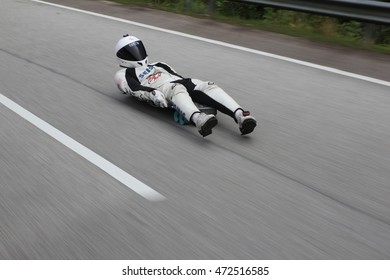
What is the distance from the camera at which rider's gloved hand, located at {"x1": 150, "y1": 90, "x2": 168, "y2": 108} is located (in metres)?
5.20

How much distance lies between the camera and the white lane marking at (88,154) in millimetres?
4066

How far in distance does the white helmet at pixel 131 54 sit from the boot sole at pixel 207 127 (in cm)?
148

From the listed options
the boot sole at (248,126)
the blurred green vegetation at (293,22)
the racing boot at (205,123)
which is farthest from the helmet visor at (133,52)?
the blurred green vegetation at (293,22)

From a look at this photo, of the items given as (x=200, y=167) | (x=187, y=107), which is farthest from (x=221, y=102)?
(x=200, y=167)

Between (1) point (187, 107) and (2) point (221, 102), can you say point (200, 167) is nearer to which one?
(1) point (187, 107)

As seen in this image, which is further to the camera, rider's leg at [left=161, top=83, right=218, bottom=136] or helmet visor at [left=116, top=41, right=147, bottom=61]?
helmet visor at [left=116, top=41, right=147, bottom=61]

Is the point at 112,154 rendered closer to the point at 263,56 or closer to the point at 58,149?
the point at 58,149

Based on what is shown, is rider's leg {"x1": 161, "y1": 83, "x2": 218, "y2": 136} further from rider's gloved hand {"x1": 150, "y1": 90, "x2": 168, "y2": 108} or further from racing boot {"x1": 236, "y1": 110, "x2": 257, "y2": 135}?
racing boot {"x1": 236, "y1": 110, "x2": 257, "y2": 135}

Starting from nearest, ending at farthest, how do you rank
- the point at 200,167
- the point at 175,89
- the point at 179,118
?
1. the point at 200,167
2. the point at 175,89
3. the point at 179,118

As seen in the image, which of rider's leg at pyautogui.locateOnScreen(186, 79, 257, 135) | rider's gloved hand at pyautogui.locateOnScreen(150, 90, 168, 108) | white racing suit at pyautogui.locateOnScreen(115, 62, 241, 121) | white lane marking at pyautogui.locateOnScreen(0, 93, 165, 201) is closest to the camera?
white lane marking at pyautogui.locateOnScreen(0, 93, 165, 201)

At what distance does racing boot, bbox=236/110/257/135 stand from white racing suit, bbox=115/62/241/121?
132 mm

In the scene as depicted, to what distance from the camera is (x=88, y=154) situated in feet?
15.5

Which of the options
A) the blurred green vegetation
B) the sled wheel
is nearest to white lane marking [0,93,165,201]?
the sled wheel

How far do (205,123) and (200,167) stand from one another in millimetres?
488
